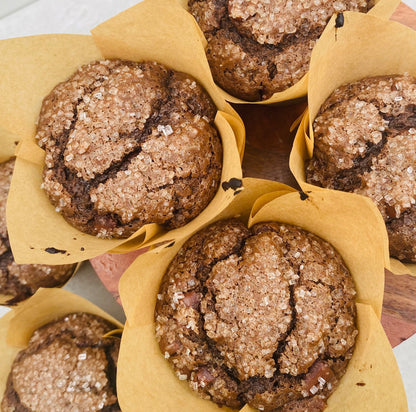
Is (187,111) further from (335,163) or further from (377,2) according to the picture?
(377,2)

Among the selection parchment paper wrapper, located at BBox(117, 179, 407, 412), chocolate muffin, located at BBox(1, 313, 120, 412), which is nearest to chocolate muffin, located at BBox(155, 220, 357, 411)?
parchment paper wrapper, located at BBox(117, 179, 407, 412)

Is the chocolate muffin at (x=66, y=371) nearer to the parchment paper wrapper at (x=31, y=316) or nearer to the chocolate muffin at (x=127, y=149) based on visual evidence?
the parchment paper wrapper at (x=31, y=316)

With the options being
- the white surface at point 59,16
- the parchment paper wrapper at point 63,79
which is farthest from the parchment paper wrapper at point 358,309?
the white surface at point 59,16

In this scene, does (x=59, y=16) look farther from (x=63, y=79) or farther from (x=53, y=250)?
(x=53, y=250)

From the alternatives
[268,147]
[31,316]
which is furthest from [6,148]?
[268,147]

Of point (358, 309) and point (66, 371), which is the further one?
point (66, 371)

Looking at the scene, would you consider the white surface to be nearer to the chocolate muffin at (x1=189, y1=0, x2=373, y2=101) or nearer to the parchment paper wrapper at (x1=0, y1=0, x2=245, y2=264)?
the parchment paper wrapper at (x1=0, y1=0, x2=245, y2=264)

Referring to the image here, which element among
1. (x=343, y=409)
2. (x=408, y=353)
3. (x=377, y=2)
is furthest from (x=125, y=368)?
(x=377, y=2)
